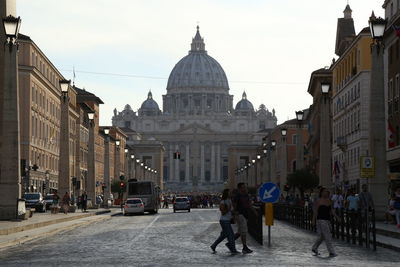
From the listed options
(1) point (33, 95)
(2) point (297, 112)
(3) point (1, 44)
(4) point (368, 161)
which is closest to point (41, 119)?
(1) point (33, 95)

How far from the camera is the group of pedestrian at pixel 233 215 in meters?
25.0

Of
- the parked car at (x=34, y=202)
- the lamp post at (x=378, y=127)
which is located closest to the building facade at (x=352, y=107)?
the parked car at (x=34, y=202)

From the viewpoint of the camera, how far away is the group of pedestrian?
984 inches

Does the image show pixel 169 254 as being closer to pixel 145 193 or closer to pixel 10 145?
pixel 10 145

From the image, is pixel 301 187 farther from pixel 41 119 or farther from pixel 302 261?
pixel 302 261

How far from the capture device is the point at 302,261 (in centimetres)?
2178

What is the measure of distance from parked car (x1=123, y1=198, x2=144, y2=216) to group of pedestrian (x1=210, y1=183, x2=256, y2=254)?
4518 cm

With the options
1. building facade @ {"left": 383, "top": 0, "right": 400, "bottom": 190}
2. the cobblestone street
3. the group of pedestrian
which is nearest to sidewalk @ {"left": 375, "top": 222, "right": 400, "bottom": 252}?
the cobblestone street

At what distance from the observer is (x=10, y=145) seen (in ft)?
133

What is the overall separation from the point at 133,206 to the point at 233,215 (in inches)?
1826

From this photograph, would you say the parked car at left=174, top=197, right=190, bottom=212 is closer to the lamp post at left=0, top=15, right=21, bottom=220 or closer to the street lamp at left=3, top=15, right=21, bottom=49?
the lamp post at left=0, top=15, right=21, bottom=220

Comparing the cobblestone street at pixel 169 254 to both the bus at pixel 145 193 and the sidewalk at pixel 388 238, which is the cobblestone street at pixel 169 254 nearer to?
the sidewalk at pixel 388 238

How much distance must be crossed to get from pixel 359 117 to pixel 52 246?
48.1m

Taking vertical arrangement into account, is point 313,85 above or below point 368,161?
above
